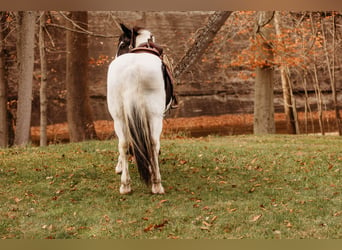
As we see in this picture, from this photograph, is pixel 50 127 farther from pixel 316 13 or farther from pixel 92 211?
pixel 92 211

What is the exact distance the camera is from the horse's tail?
4566 mm

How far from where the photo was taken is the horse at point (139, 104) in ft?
15.0

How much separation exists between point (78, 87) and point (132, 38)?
485cm

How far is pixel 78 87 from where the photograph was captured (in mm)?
9836

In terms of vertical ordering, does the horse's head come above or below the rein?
above

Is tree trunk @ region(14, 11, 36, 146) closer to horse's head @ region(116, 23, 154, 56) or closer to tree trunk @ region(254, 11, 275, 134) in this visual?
horse's head @ region(116, 23, 154, 56)

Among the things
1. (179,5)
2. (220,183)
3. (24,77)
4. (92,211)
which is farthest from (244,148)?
(24,77)

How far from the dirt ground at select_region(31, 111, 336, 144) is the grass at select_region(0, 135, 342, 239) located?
15.5 ft

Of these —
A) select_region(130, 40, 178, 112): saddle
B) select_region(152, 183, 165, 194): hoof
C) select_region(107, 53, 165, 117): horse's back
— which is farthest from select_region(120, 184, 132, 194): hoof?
select_region(130, 40, 178, 112): saddle

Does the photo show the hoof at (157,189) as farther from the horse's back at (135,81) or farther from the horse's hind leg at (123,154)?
the horse's back at (135,81)

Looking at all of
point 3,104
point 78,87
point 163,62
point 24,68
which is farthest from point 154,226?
point 78,87

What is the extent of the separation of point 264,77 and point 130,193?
6372 millimetres

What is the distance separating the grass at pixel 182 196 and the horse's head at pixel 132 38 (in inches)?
59.6

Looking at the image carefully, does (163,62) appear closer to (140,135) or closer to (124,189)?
(140,135)
